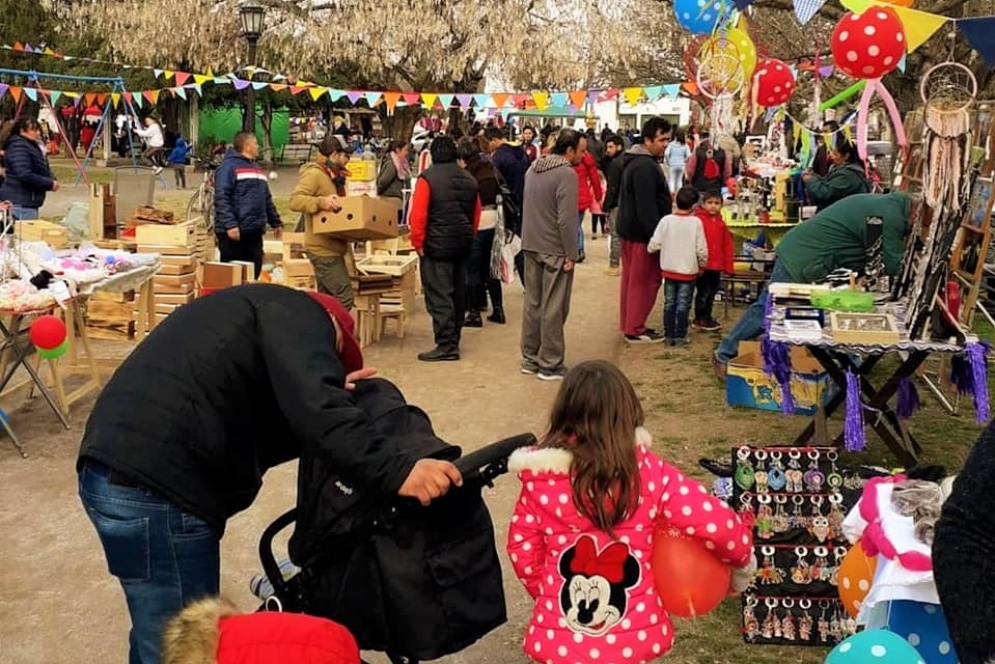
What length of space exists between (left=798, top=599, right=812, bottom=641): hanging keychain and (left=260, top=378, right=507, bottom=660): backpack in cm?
192

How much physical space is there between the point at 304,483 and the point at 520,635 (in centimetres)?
179

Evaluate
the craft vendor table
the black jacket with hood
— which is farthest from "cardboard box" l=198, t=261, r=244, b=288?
the craft vendor table

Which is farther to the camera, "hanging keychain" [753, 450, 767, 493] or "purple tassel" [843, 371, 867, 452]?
"purple tassel" [843, 371, 867, 452]

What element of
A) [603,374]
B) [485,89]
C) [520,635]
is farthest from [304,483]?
[485,89]

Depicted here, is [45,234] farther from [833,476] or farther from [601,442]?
[601,442]

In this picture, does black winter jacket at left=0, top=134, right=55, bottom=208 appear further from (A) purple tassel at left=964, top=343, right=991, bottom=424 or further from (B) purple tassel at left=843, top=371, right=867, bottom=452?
(A) purple tassel at left=964, top=343, right=991, bottom=424

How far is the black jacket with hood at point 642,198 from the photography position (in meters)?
9.46

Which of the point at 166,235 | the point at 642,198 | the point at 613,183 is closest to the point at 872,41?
the point at 642,198

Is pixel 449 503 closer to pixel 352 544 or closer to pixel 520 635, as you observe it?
pixel 352 544

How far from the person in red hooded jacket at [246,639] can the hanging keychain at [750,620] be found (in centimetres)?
228

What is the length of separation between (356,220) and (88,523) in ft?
12.1

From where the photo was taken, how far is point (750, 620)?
4.10 metres

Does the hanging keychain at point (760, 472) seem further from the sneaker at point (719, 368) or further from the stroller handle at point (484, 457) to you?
the sneaker at point (719, 368)

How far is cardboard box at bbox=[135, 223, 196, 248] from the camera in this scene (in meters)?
9.67
